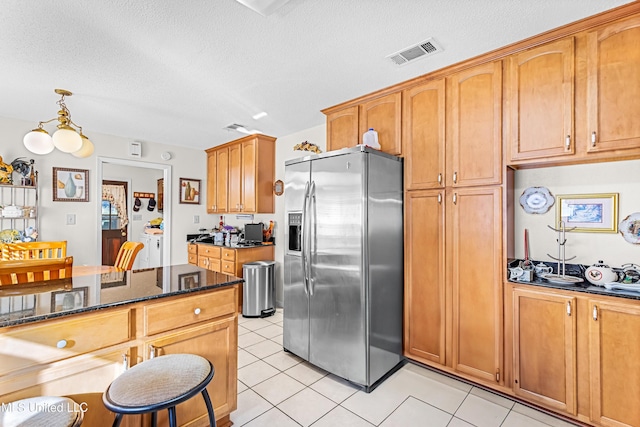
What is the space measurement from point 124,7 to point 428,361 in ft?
A: 10.7

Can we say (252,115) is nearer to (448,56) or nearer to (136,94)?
(136,94)

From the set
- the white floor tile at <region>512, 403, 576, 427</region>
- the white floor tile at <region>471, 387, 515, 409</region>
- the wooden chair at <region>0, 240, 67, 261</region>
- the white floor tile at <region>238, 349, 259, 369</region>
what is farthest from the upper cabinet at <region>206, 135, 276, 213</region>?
the white floor tile at <region>512, 403, 576, 427</region>

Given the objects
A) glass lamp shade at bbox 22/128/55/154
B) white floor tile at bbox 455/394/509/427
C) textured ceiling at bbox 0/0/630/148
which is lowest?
white floor tile at bbox 455/394/509/427

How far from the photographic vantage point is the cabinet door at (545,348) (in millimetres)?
1905

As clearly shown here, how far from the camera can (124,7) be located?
1.69 m

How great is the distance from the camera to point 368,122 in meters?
2.96

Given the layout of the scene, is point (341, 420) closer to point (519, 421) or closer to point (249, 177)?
point (519, 421)

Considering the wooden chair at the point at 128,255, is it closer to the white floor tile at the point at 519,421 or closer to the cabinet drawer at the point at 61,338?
the cabinet drawer at the point at 61,338

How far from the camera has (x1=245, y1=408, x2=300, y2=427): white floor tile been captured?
6.27ft

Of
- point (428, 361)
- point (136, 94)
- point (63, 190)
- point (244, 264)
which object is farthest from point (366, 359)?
point (63, 190)

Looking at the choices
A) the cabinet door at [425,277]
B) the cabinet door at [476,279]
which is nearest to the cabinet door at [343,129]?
the cabinet door at [425,277]

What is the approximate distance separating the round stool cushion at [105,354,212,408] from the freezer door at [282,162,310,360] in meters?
1.36

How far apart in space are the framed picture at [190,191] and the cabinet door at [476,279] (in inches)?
170

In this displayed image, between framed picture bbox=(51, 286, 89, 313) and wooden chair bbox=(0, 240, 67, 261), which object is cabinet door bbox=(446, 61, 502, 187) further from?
wooden chair bbox=(0, 240, 67, 261)
